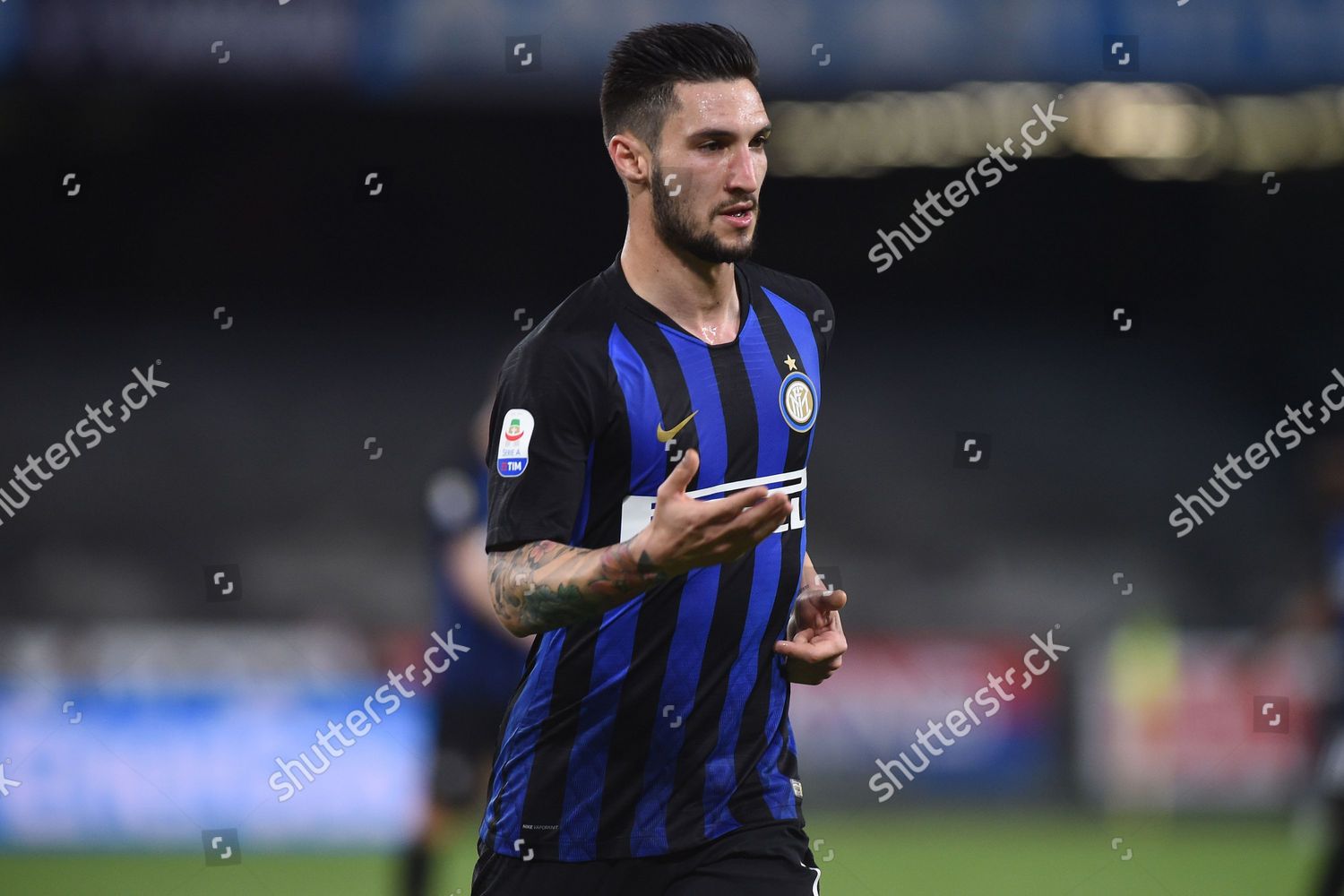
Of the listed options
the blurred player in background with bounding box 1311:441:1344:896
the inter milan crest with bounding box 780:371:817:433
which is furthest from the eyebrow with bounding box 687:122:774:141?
the blurred player in background with bounding box 1311:441:1344:896

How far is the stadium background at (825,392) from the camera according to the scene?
6.28 metres

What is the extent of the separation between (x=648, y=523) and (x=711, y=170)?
0.60 meters

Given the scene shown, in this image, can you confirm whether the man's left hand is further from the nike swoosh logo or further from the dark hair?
the dark hair

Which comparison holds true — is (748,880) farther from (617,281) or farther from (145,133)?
(145,133)

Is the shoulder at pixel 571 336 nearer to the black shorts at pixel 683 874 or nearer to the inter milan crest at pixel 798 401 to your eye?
the inter milan crest at pixel 798 401

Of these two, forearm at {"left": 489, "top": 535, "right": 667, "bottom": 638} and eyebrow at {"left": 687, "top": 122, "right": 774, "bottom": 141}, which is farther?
eyebrow at {"left": 687, "top": 122, "right": 774, "bottom": 141}

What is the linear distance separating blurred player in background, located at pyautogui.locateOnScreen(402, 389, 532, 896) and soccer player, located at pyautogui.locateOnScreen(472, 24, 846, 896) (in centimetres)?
249

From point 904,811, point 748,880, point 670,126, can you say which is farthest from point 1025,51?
point 748,880

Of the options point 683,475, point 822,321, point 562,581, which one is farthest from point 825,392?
point 683,475

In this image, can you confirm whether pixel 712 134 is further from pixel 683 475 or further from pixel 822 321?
pixel 683 475

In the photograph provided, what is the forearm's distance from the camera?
2.14 m

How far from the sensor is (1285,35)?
6727 millimetres

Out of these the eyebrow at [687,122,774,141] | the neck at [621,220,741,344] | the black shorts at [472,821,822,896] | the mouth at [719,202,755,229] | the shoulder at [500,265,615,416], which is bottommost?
the black shorts at [472,821,822,896]

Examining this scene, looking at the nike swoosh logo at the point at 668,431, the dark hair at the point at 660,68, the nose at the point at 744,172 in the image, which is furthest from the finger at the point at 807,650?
the dark hair at the point at 660,68
